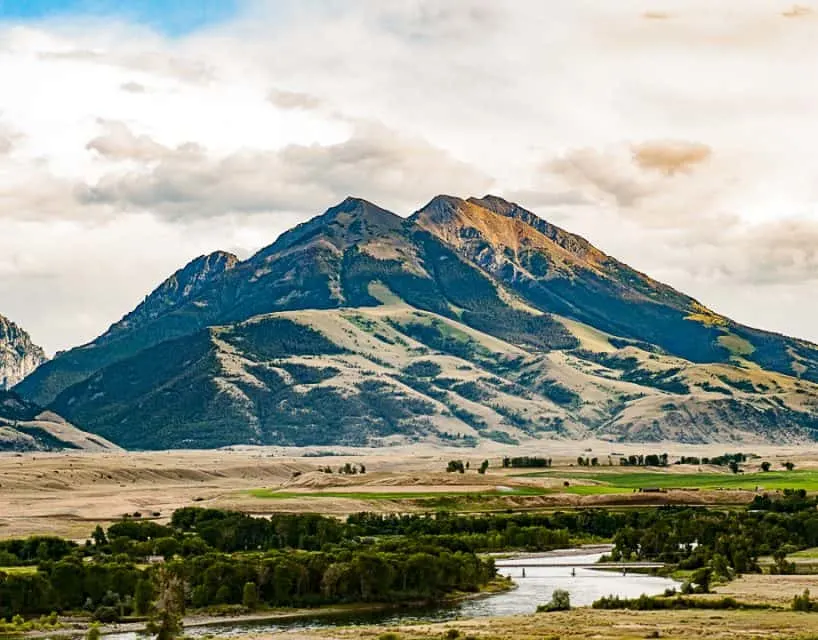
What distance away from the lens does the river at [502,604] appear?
15214 cm

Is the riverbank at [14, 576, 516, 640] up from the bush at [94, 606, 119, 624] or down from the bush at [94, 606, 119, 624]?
down

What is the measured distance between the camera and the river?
152m

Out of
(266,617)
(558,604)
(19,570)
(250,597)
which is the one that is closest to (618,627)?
(558,604)

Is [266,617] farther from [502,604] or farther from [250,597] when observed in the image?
[502,604]

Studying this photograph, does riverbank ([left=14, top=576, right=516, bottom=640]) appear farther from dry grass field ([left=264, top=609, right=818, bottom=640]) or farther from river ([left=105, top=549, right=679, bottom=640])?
dry grass field ([left=264, top=609, right=818, bottom=640])

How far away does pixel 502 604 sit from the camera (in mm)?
167500

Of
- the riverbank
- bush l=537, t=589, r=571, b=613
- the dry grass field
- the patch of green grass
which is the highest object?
the patch of green grass

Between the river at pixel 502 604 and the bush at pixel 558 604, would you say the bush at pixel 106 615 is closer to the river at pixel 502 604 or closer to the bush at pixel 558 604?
the river at pixel 502 604

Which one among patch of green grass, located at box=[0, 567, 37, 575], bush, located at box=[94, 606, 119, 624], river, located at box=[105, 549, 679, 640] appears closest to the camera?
river, located at box=[105, 549, 679, 640]

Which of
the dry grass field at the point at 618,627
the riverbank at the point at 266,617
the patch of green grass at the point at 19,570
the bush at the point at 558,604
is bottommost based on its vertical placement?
the riverbank at the point at 266,617

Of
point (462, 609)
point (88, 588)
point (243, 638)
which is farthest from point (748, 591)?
point (88, 588)

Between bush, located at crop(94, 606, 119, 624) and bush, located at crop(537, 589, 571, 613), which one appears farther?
bush, located at crop(537, 589, 571, 613)

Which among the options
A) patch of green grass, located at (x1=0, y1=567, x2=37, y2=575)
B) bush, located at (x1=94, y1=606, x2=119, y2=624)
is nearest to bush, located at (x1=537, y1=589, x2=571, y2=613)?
bush, located at (x1=94, y1=606, x2=119, y2=624)

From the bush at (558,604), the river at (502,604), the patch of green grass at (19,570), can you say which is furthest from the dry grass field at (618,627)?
the patch of green grass at (19,570)
